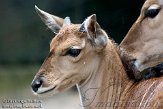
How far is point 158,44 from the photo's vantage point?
8508mm

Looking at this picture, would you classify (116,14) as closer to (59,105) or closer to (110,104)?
(59,105)

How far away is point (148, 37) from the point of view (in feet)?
28.2

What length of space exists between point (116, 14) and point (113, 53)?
6.83 metres

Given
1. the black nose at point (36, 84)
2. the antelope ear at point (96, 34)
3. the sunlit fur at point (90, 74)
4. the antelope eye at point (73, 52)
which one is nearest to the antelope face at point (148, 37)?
the sunlit fur at point (90, 74)

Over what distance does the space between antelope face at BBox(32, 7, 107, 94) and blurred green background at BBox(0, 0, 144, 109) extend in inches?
289

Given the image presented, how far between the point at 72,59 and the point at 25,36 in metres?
9.43

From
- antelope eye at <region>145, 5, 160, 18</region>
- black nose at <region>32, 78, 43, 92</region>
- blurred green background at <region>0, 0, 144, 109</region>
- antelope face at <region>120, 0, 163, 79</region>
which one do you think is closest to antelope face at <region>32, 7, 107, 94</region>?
black nose at <region>32, 78, 43, 92</region>

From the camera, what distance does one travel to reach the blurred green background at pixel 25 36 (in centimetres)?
1562

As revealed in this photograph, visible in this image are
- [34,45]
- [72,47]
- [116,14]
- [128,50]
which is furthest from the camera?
[34,45]

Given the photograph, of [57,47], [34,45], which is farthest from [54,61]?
[34,45]

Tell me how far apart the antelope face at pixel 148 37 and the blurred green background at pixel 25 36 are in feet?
19.6

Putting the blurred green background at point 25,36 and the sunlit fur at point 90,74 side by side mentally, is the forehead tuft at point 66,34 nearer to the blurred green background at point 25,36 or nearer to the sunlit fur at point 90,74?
the sunlit fur at point 90,74

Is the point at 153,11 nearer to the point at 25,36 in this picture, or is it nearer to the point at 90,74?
the point at 90,74

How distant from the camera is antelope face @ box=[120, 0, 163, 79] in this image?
840 cm
